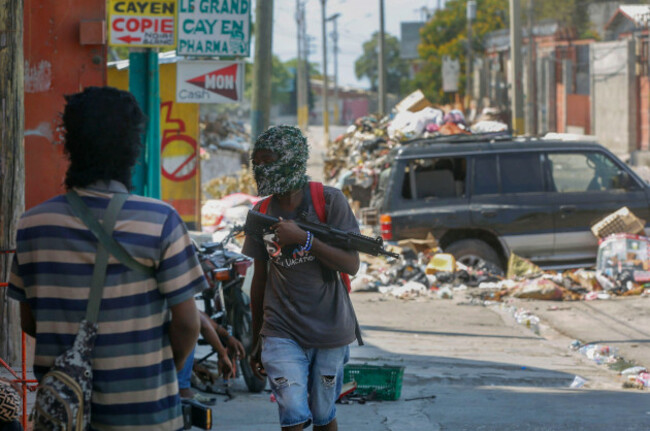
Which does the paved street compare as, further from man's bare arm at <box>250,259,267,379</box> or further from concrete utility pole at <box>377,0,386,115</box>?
concrete utility pole at <box>377,0,386,115</box>

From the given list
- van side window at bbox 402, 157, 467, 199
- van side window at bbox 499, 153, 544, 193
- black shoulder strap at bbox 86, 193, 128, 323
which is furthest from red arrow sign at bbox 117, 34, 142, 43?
van side window at bbox 499, 153, 544, 193

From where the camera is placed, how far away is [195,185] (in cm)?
1589

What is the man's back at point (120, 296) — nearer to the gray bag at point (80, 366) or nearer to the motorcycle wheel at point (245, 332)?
the gray bag at point (80, 366)

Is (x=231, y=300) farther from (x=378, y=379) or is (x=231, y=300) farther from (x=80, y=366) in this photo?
(x=80, y=366)

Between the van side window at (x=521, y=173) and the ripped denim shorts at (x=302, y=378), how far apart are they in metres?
9.35

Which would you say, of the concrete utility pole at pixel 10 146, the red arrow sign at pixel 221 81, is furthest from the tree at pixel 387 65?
the concrete utility pole at pixel 10 146

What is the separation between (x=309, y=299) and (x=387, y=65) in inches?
4457

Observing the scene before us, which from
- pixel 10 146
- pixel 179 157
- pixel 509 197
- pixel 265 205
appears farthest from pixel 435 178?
pixel 265 205

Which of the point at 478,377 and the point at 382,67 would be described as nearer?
the point at 478,377

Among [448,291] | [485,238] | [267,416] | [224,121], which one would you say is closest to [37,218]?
[267,416]

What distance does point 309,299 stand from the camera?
14.9ft

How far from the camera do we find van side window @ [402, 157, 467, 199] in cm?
1374

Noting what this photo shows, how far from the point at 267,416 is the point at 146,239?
411 cm

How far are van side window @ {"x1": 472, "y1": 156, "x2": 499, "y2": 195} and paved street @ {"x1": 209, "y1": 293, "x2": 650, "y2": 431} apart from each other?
169cm
